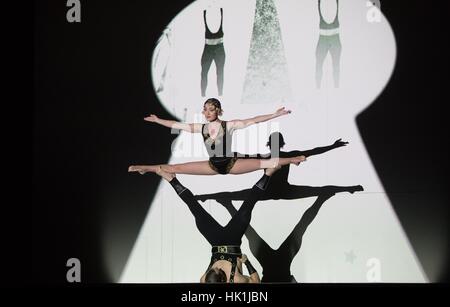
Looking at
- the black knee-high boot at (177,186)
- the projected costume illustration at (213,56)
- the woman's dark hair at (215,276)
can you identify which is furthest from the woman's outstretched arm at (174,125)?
the woman's dark hair at (215,276)

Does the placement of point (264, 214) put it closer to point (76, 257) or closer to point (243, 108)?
point (243, 108)

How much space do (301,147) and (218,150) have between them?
550mm

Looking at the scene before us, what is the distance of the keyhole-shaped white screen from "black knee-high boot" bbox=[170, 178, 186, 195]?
0.03m

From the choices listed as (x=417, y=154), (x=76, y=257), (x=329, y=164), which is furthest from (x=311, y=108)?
(x=76, y=257)

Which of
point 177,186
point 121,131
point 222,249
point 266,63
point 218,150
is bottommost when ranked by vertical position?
point 222,249

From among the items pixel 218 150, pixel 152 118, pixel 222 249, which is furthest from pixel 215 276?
pixel 152 118

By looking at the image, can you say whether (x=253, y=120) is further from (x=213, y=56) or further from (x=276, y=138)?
(x=213, y=56)

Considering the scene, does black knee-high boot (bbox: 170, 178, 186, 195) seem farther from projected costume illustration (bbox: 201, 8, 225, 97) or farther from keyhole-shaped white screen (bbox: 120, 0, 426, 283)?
projected costume illustration (bbox: 201, 8, 225, 97)

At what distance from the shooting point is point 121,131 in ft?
15.4

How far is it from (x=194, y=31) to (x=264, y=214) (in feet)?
4.33

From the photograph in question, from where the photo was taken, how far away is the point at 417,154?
4531 millimetres

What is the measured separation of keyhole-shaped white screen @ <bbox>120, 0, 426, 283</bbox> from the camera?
4480 millimetres

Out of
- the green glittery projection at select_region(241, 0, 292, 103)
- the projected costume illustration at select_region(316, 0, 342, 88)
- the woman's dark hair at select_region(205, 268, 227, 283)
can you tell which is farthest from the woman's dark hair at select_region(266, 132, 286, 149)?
the woman's dark hair at select_region(205, 268, 227, 283)
